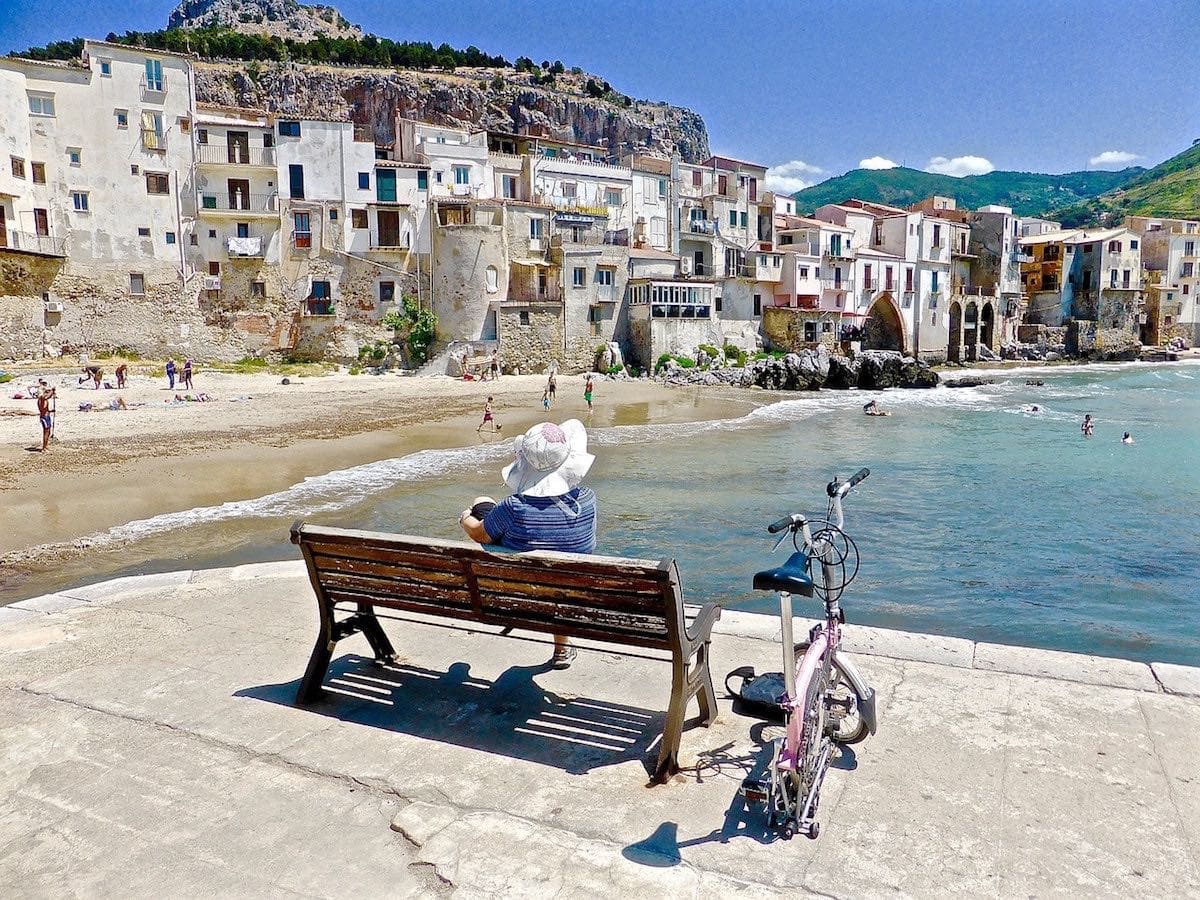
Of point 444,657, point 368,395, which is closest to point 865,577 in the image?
point 444,657

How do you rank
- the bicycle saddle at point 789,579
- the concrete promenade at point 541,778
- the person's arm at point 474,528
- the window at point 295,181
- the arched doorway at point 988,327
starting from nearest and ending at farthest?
the concrete promenade at point 541,778
the bicycle saddle at point 789,579
the person's arm at point 474,528
the window at point 295,181
the arched doorway at point 988,327

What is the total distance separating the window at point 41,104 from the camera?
142 feet

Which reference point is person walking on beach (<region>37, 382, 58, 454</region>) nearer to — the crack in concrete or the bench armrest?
the bench armrest

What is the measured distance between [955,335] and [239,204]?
63109mm

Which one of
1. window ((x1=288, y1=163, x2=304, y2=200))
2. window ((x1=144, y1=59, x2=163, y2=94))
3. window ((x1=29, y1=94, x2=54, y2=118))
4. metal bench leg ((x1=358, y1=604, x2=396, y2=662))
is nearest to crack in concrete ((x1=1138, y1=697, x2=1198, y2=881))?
metal bench leg ((x1=358, y1=604, x2=396, y2=662))

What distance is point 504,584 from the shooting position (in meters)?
4.38

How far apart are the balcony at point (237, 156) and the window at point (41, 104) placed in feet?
23.8

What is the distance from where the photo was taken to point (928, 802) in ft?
12.1

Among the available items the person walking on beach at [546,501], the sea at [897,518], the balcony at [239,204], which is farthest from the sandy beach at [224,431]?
the balcony at [239,204]

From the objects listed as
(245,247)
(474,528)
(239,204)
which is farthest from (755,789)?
(239,204)

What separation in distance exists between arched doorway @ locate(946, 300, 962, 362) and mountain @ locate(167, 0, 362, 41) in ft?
361

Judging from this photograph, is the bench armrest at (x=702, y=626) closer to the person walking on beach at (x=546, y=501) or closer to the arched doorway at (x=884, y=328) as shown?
the person walking on beach at (x=546, y=501)

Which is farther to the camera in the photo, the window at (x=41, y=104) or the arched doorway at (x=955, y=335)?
the arched doorway at (x=955, y=335)

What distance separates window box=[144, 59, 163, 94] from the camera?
151 ft
